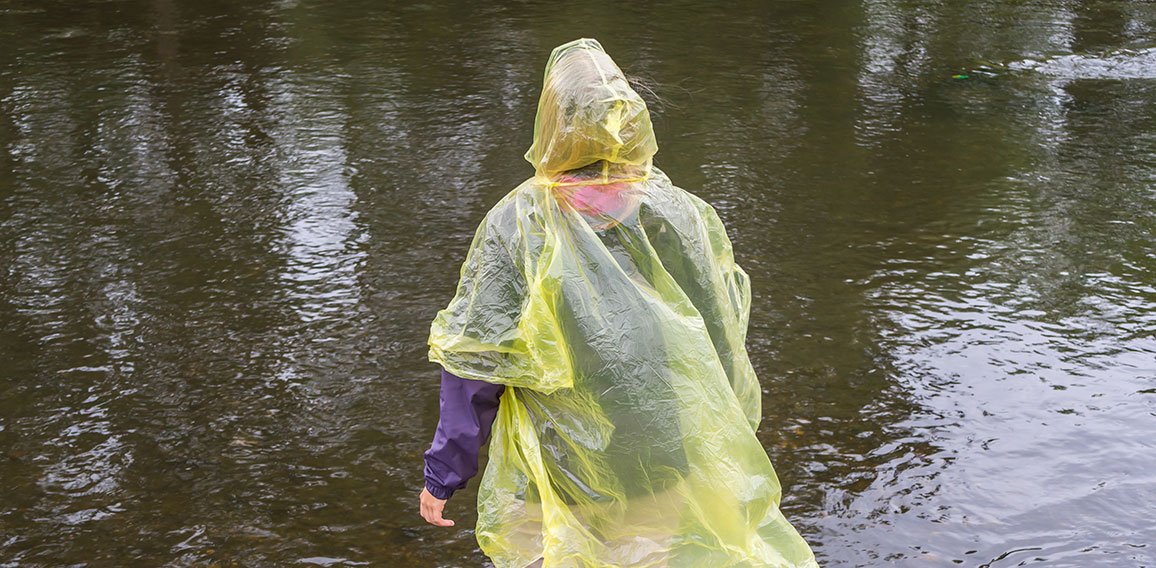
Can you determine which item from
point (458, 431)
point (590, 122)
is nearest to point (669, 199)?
point (590, 122)

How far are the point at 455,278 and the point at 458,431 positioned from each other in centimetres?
321

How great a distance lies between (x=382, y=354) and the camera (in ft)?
14.7

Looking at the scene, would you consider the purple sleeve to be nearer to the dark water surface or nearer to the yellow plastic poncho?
the yellow plastic poncho

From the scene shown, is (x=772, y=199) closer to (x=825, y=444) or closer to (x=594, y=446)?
(x=825, y=444)

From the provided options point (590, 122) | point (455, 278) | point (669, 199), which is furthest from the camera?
point (455, 278)

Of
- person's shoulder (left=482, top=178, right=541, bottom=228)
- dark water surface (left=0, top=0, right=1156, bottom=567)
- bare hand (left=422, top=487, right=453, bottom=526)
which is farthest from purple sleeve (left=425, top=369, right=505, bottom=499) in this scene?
dark water surface (left=0, top=0, right=1156, bottom=567)

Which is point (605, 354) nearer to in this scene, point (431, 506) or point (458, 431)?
point (458, 431)

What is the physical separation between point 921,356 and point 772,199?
197 centimetres

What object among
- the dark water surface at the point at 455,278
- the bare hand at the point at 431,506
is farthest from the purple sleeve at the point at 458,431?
the dark water surface at the point at 455,278

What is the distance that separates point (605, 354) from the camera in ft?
6.39

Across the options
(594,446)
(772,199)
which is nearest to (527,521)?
(594,446)

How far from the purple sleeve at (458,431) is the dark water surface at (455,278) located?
121 centimetres

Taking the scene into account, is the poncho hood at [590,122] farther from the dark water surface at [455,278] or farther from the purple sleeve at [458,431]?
the dark water surface at [455,278]

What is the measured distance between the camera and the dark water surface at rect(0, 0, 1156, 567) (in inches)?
137
